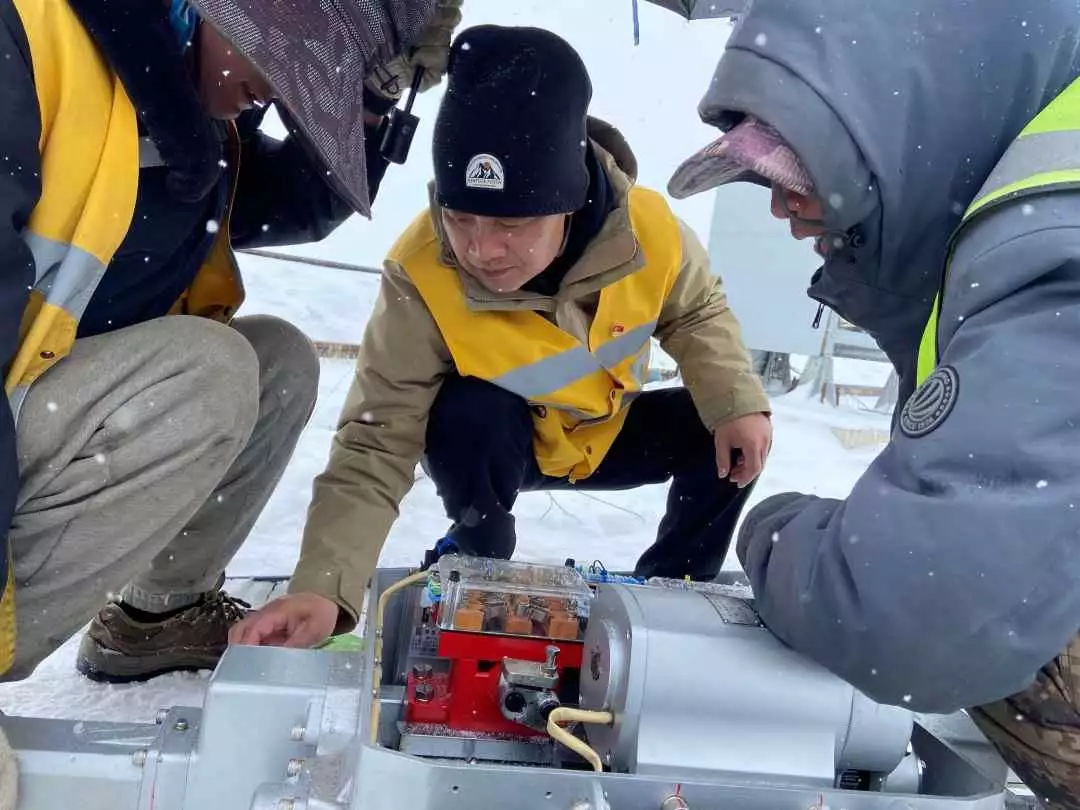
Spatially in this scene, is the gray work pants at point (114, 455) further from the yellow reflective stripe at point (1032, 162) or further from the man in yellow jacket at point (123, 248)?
the yellow reflective stripe at point (1032, 162)

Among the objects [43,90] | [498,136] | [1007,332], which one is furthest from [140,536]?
[1007,332]

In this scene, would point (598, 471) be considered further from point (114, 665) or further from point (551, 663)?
point (114, 665)

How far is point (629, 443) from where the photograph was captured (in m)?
1.67

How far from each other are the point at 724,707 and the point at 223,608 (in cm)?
88

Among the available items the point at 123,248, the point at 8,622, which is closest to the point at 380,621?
the point at 8,622

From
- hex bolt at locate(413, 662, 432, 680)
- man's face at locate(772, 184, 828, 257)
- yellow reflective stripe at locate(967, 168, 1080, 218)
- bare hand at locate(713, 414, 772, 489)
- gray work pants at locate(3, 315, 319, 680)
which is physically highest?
man's face at locate(772, 184, 828, 257)

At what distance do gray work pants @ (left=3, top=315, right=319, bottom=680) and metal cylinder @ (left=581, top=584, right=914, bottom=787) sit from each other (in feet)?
1.71

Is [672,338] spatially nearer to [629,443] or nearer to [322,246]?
[629,443]

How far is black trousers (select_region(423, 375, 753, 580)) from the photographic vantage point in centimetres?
146

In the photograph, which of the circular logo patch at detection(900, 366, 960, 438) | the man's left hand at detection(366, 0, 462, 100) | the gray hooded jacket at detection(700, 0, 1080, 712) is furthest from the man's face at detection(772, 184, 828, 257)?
the man's left hand at detection(366, 0, 462, 100)

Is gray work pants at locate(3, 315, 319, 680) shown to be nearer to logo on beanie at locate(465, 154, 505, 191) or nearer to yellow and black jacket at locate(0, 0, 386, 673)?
yellow and black jacket at locate(0, 0, 386, 673)

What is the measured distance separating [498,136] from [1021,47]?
71cm

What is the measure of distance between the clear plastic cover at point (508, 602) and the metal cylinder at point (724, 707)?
0.60 feet

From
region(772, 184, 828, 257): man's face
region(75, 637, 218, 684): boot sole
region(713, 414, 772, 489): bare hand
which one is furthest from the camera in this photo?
region(713, 414, 772, 489): bare hand
